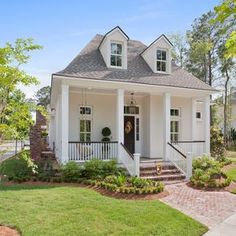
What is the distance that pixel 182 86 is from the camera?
1462 cm

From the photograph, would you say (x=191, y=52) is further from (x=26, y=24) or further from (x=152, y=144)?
(x=26, y=24)

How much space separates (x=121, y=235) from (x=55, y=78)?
7.86 m

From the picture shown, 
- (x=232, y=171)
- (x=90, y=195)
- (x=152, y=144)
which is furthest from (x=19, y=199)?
(x=232, y=171)

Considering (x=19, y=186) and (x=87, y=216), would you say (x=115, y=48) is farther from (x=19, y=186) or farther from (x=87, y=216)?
(x=87, y=216)

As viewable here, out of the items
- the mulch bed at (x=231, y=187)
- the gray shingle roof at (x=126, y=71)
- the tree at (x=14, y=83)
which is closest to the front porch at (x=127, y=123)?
the gray shingle roof at (x=126, y=71)

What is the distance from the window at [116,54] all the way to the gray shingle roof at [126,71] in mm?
537

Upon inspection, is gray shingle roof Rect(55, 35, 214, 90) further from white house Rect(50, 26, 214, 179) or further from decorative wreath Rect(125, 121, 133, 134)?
decorative wreath Rect(125, 121, 133, 134)

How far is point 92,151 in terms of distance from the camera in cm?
1317

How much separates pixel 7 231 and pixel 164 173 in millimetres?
7845

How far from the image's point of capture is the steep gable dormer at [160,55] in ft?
51.7

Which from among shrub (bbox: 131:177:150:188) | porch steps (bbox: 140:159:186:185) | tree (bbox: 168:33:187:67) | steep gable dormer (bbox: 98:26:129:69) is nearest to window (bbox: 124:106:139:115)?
steep gable dormer (bbox: 98:26:129:69)

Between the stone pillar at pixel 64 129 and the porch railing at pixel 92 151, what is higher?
the stone pillar at pixel 64 129

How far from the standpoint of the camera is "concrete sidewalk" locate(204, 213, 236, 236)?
640 cm

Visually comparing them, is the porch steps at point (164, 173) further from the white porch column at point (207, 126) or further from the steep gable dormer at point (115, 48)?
the steep gable dormer at point (115, 48)
